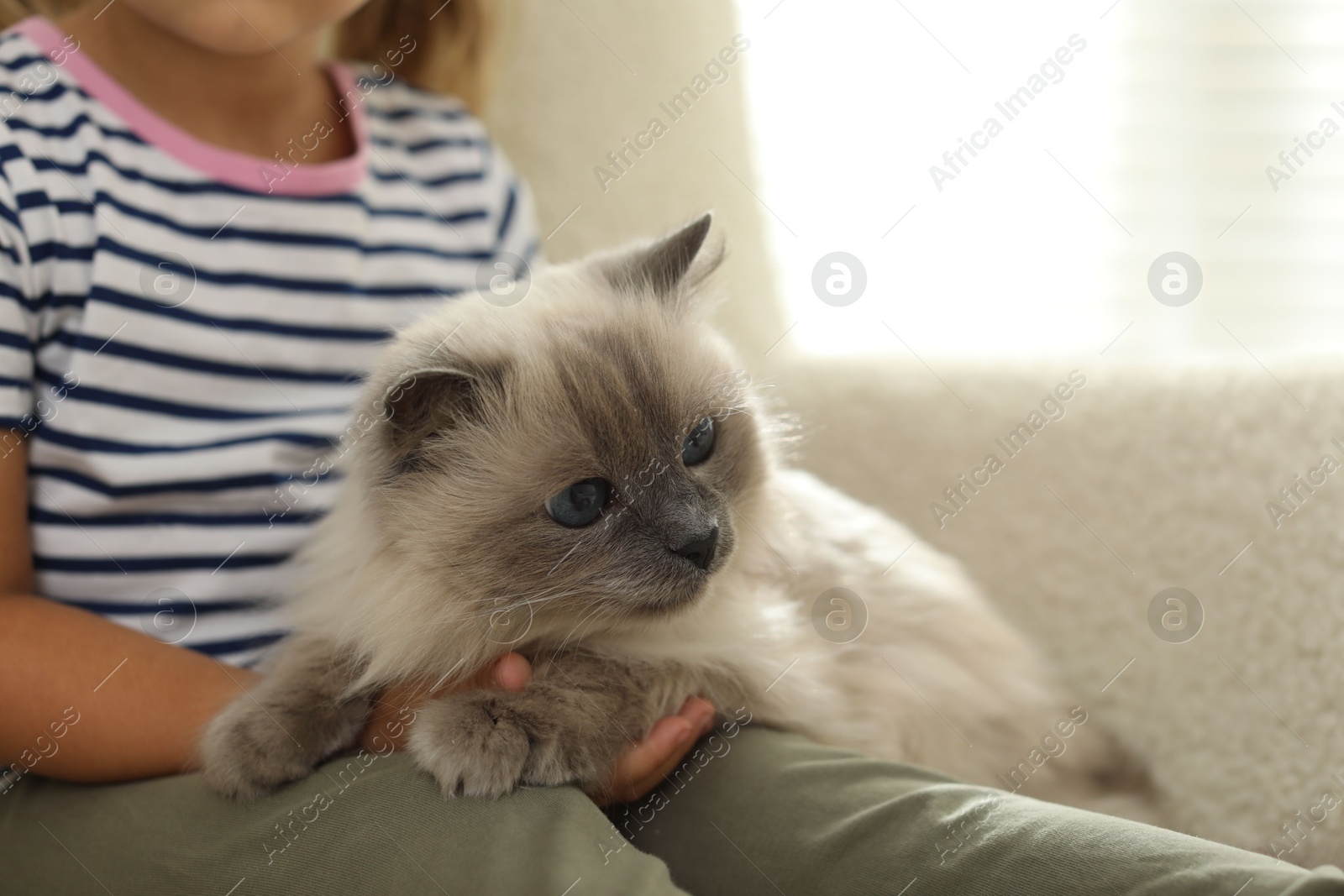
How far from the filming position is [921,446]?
6.45ft

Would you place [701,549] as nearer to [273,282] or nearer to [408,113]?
[273,282]

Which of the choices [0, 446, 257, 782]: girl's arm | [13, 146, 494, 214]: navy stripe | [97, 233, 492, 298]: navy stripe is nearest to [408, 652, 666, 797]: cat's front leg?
[0, 446, 257, 782]: girl's arm

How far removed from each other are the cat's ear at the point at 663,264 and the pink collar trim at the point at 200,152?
674mm

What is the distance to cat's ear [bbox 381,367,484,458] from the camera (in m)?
1.12

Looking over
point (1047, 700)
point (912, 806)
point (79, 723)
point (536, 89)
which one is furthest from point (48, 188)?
point (1047, 700)

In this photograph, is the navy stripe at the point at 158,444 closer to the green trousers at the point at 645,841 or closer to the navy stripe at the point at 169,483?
the navy stripe at the point at 169,483

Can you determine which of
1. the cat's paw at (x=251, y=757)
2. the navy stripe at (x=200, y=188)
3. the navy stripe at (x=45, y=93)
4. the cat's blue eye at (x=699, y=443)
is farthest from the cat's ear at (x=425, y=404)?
the navy stripe at (x=45, y=93)

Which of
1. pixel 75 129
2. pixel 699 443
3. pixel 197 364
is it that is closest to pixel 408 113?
pixel 75 129

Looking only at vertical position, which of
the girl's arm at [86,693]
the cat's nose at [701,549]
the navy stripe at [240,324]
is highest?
the cat's nose at [701,549]

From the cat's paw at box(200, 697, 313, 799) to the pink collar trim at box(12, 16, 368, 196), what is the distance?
0.95m

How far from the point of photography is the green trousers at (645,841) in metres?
0.99

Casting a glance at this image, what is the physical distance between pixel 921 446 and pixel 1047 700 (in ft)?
1.85

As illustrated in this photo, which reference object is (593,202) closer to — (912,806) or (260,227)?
(260,227)

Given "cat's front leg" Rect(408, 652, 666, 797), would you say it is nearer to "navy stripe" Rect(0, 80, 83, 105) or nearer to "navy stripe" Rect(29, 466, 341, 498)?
"navy stripe" Rect(29, 466, 341, 498)
